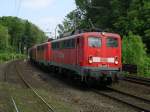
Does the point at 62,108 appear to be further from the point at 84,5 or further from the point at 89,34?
the point at 84,5

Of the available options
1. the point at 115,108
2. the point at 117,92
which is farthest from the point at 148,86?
the point at 115,108

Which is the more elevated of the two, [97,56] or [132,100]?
[97,56]

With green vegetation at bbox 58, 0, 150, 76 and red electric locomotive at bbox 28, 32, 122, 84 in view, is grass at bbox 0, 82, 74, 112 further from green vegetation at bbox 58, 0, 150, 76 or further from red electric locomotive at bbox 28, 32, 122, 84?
green vegetation at bbox 58, 0, 150, 76

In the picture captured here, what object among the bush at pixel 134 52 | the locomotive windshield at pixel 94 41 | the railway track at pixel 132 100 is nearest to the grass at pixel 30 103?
the railway track at pixel 132 100

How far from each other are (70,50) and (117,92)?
5.08 m

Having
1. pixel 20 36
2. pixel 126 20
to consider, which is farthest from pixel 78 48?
pixel 20 36

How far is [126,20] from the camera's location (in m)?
60.1

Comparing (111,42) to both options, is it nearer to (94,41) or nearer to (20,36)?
(94,41)

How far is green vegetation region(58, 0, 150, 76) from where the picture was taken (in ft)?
123

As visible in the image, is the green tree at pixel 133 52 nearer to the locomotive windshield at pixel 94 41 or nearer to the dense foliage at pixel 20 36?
the locomotive windshield at pixel 94 41

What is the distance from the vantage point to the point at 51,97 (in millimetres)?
17422

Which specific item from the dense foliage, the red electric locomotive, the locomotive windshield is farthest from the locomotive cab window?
the dense foliage

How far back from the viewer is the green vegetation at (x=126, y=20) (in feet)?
123

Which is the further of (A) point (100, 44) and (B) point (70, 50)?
(B) point (70, 50)
